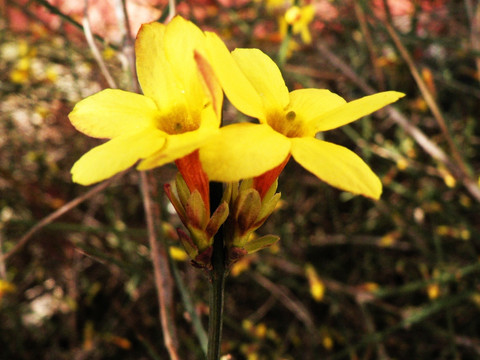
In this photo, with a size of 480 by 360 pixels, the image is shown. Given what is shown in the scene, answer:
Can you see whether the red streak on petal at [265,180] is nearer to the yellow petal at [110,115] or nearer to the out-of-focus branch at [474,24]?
the yellow petal at [110,115]

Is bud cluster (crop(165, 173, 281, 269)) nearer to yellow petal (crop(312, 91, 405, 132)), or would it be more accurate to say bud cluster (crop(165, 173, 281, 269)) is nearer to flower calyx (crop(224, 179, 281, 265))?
flower calyx (crop(224, 179, 281, 265))

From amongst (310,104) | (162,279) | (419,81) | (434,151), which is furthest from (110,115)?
(434,151)

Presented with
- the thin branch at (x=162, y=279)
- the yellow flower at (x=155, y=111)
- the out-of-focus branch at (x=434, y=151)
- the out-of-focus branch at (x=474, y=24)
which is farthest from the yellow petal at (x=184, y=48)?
the out-of-focus branch at (x=474, y=24)

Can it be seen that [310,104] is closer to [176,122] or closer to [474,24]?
[176,122]

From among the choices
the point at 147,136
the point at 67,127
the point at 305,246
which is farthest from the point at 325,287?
the point at 67,127

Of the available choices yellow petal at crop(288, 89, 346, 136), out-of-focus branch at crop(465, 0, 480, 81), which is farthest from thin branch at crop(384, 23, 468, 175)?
yellow petal at crop(288, 89, 346, 136)
